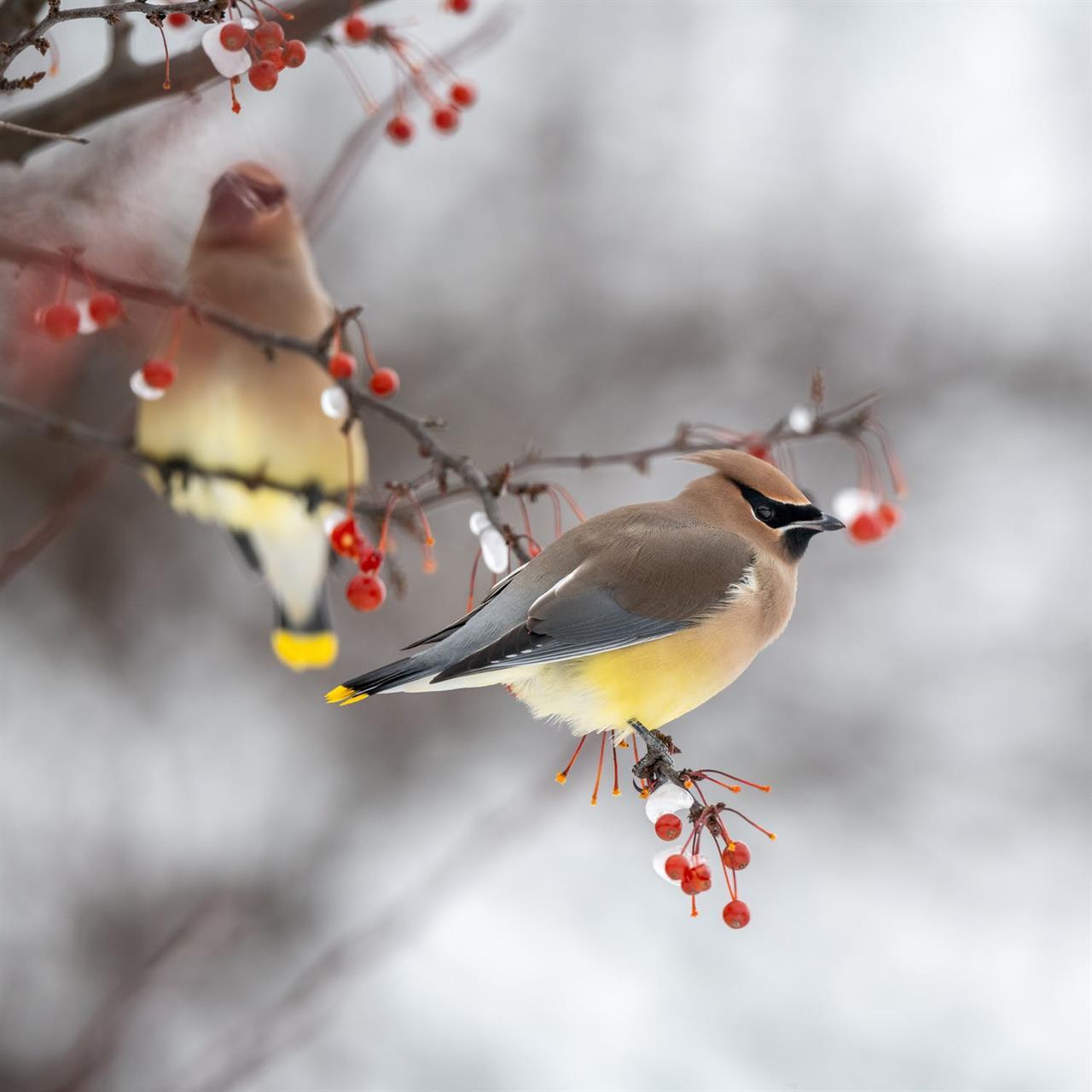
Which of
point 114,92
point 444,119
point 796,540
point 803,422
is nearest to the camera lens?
point 114,92

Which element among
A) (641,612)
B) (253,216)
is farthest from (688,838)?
(253,216)

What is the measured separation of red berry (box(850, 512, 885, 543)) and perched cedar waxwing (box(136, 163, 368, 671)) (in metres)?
1.04

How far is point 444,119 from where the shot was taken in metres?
2.49

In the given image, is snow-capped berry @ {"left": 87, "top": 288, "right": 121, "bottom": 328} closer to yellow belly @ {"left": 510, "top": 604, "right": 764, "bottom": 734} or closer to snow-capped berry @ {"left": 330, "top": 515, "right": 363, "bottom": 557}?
snow-capped berry @ {"left": 330, "top": 515, "right": 363, "bottom": 557}

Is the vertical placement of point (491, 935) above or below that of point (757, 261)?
below

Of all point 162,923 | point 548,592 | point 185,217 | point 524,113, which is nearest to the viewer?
point 185,217

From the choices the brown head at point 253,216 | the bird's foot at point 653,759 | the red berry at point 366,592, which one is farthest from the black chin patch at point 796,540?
the brown head at point 253,216

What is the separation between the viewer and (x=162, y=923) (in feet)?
17.6

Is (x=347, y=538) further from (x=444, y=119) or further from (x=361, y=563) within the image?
(x=444, y=119)

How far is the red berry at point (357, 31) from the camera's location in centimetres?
218

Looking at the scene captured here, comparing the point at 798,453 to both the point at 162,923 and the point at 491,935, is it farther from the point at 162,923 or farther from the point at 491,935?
the point at 162,923

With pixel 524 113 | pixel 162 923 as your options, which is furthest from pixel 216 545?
pixel 524 113

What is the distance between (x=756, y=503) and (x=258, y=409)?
1.09 metres

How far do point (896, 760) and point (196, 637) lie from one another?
3245mm
